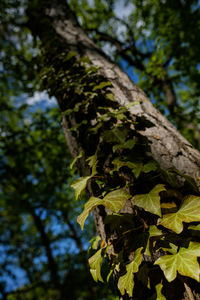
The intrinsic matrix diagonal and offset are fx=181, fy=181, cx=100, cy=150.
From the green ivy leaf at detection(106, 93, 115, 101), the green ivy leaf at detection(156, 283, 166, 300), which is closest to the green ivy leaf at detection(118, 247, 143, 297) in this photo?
the green ivy leaf at detection(156, 283, 166, 300)

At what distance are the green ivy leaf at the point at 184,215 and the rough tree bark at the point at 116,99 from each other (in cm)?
22

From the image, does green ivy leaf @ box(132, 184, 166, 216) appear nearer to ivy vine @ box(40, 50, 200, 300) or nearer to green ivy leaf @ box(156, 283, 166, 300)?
ivy vine @ box(40, 50, 200, 300)

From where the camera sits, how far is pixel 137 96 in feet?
4.93

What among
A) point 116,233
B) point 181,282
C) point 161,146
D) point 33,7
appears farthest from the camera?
point 33,7

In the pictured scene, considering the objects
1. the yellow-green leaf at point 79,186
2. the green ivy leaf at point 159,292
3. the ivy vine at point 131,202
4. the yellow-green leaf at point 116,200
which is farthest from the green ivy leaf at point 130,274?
the yellow-green leaf at point 79,186

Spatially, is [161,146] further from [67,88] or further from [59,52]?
[59,52]

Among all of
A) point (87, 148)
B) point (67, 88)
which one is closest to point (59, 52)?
point (67, 88)

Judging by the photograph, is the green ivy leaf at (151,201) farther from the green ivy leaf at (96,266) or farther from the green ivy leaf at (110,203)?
the green ivy leaf at (96,266)

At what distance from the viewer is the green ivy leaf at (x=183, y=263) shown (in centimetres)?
66

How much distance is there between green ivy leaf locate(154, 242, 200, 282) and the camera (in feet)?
2.16

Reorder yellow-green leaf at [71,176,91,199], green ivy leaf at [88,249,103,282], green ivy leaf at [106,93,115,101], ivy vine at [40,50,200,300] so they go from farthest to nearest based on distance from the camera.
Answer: green ivy leaf at [106,93,115,101], yellow-green leaf at [71,176,91,199], green ivy leaf at [88,249,103,282], ivy vine at [40,50,200,300]

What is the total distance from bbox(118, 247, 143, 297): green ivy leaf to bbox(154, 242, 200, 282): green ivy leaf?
0.31 feet

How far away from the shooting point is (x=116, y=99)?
1445 millimetres

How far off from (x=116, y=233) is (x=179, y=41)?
5603 millimetres
